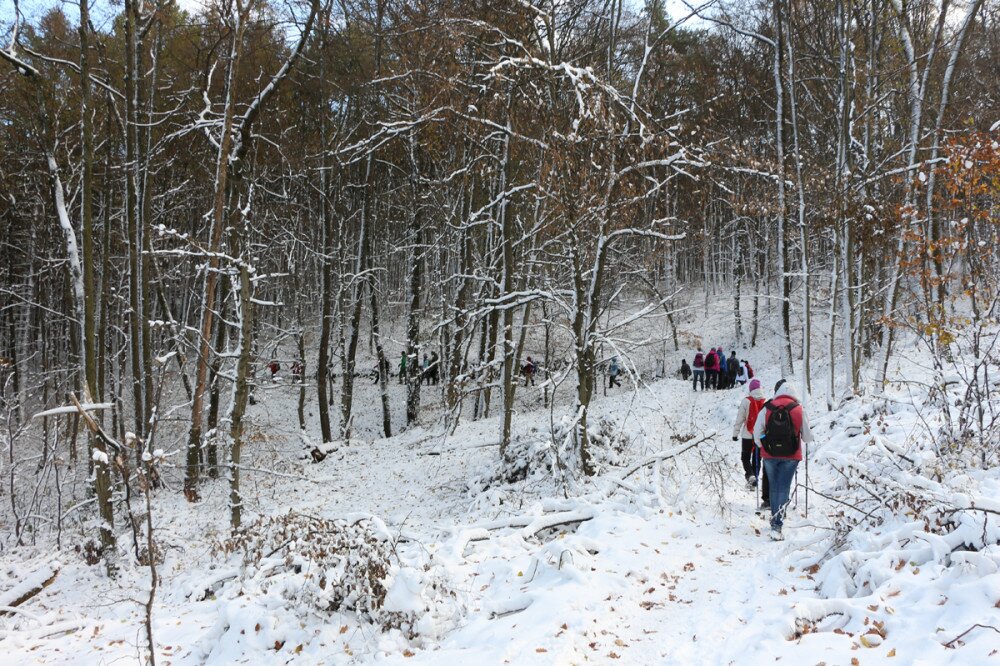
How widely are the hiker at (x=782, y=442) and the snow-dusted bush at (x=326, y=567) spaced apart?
4.09 metres

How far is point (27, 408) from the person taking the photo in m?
19.2

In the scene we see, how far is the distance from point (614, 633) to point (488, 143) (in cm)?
1154

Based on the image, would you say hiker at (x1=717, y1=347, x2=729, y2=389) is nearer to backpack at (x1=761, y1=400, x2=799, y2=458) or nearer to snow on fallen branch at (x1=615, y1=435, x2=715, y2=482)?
snow on fallen branch at (x1=615, y1=435, x2=715, y2=482)

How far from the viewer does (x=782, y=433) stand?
20.8 ft

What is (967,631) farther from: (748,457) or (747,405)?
(748,457)

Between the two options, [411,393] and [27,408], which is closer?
[411,393]

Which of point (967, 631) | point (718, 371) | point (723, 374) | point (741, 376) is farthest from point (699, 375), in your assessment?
point (967, 631)

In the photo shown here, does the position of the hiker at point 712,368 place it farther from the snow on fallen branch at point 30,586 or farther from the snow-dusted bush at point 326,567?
the snow on fallen branch at point 30,586

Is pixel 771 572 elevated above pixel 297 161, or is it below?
below

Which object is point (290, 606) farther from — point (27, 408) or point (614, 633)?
point (27, 408)

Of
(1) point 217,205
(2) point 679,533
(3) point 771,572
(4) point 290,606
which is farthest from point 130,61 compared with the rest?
(3) point 771,572

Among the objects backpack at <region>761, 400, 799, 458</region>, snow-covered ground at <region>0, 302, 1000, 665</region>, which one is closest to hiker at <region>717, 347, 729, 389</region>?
snow-covered ground at <region>0, 302, 1000, 665</region>

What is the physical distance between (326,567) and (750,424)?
18.7 feet

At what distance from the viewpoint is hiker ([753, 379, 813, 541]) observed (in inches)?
249
